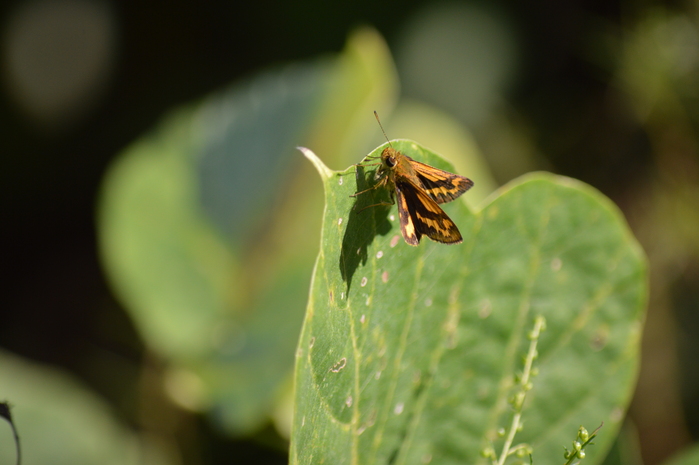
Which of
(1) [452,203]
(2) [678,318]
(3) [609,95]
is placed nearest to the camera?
(1) [452,203]

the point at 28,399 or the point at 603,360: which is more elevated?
the point at 603,360

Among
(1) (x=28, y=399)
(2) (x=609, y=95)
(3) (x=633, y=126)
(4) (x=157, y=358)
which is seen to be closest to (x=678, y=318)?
(3) (x=633, y=126)

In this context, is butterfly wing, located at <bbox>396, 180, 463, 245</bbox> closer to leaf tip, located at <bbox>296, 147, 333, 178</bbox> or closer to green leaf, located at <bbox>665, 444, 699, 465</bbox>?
leaf tip, located at <bbox>296, 147, 333, 178</bbox>

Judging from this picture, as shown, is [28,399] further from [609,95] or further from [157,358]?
[609,95]

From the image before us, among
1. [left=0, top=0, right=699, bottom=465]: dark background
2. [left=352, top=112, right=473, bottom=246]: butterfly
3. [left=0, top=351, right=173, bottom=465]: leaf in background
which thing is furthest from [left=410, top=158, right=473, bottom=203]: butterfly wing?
[left=0, top=0, right=699, bottom=465]: dark background

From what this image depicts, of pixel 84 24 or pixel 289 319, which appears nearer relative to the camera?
pixel 289 319

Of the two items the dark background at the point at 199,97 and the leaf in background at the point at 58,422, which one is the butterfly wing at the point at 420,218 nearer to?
the leaf in background at the point at 58,422

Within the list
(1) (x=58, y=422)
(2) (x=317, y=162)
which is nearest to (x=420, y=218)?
(2) (x=317, y=162)
